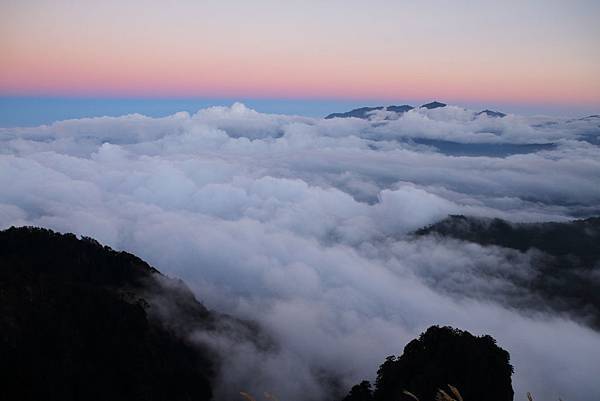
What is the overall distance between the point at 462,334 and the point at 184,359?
51808 millimetres

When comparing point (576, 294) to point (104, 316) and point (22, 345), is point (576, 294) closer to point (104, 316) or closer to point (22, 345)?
point (104, 316)

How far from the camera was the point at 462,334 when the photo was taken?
52344mm

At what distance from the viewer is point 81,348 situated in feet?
194

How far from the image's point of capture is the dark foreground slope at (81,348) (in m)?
50.0

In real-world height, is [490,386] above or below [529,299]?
above

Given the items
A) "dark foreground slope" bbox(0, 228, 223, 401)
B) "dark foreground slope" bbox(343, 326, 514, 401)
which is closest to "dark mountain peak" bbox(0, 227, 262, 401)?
"dark foreground slope" bbox(0, 228, 223, 401)

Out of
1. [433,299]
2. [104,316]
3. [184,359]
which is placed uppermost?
[104,316]

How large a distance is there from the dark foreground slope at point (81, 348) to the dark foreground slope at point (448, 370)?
106 feet

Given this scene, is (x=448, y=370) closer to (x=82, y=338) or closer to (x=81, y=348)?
(x=81, y=348)

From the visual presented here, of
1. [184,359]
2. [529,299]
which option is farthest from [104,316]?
[529,299]

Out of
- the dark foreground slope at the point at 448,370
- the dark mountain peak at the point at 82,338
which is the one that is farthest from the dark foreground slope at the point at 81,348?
the dark foreground slope at the point at 448,370

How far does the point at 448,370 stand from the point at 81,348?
47.9 meters

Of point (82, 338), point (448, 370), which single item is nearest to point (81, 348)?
point (82, 338)

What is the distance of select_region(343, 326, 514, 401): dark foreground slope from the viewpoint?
4503cm
